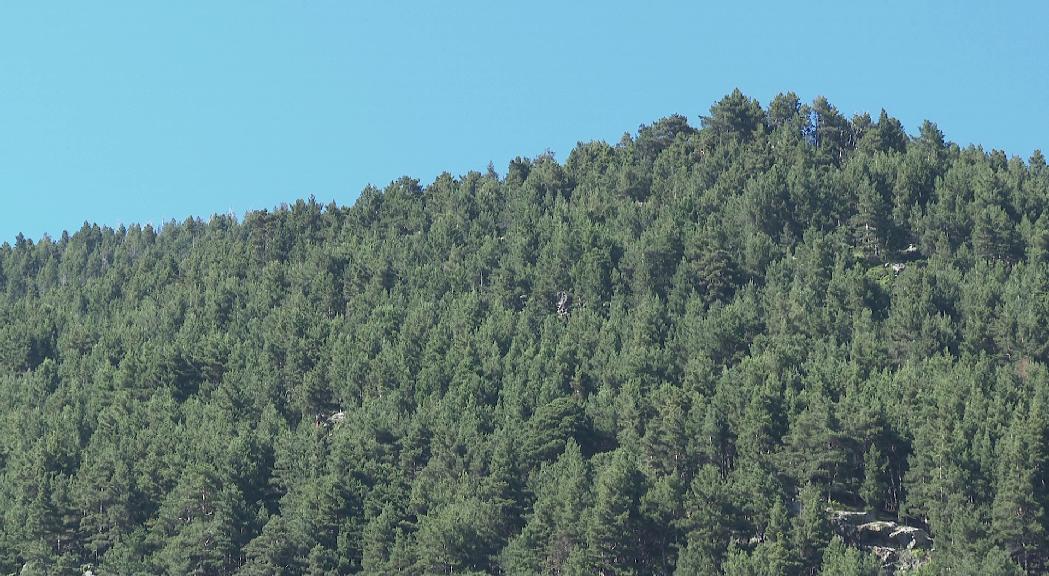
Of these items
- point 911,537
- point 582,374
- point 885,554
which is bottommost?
point 885,554

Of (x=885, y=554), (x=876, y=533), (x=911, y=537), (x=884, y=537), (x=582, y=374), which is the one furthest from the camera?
(x=582, y=374)

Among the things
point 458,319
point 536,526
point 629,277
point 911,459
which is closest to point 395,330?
point 458,319

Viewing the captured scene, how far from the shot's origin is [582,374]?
4358 inches

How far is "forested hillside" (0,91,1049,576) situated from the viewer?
91.6 metres

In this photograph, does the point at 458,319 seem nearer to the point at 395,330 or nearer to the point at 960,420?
the point at 395,330

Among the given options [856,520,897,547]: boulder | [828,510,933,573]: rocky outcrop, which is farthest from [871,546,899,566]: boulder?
[856,520,897,547]: boulder

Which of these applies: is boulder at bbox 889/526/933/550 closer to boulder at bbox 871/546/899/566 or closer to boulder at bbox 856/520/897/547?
boulder at bbox 856/520/897/547

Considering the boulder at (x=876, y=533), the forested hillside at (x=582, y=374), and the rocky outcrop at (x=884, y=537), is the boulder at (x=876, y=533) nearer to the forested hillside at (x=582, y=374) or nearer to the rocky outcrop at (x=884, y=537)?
→ the rocky outcrop at (x=884, y=537)

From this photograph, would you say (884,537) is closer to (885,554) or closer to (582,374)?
(885,554)

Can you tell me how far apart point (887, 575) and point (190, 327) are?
61.3 m

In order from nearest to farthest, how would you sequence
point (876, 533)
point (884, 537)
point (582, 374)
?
point (884, 537) → point (876, 533) → point (582, 374)

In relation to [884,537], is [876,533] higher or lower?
higher

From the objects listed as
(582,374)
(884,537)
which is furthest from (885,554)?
(582,374)

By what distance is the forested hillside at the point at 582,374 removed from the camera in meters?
91.6
